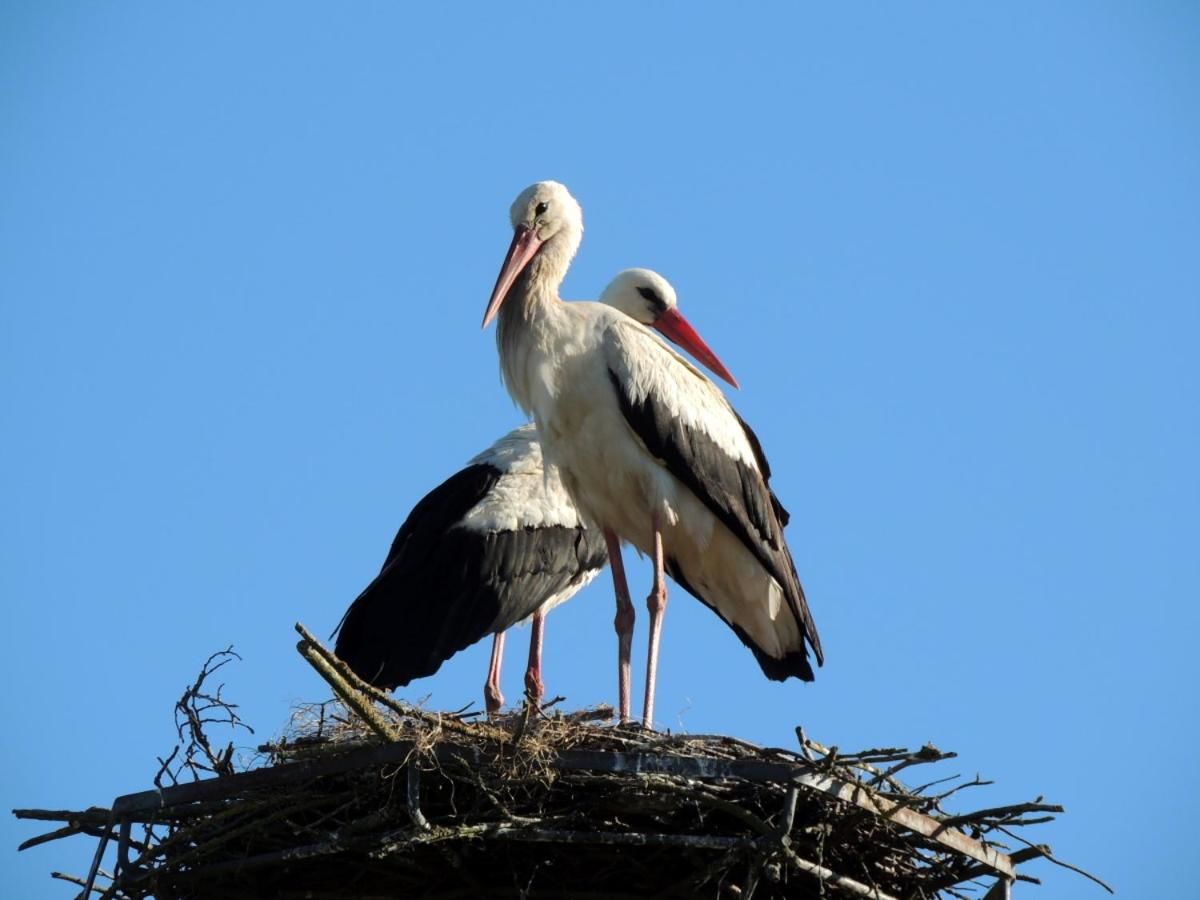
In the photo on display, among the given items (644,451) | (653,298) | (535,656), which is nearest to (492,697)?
(535,656)

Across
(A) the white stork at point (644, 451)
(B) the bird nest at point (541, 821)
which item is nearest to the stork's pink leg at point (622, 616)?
(A) the white stork at point (644, 451)

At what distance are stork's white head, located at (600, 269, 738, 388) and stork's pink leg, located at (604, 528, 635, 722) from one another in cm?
229

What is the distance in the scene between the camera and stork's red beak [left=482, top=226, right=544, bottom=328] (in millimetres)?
8938

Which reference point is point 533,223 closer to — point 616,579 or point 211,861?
point 616,579

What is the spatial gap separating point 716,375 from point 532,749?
4678 mm

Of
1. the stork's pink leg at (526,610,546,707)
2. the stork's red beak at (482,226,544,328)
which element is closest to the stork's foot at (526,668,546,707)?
the stork's pink leg at (526,610,546,707)

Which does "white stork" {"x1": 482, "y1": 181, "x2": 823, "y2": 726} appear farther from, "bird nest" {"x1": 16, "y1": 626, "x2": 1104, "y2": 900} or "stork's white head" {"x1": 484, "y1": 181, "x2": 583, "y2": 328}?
"bird nest" {"x1": 16, "y1": 626, "x2": 1104, "y2": 900}

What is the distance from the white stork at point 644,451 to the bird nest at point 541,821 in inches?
63.2

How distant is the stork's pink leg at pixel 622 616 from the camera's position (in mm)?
8562

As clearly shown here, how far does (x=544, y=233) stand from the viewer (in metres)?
9.23

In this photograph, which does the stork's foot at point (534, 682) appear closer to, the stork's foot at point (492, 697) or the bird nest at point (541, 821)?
the stork's foot at point (492, 697)

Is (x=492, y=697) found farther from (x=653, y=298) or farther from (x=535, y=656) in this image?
(x=653, y=298)

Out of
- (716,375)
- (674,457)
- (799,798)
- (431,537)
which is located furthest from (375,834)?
(716,375)

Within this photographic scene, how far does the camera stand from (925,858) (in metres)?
6.89
